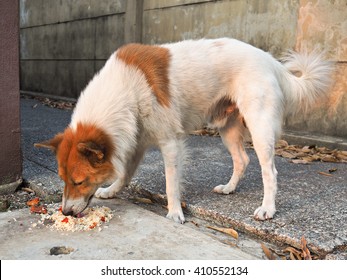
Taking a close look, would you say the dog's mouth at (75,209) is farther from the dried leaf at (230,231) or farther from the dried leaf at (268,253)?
the dried leaf at (268,253)

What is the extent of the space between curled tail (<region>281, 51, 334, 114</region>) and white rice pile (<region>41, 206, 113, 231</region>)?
1796 millimetres

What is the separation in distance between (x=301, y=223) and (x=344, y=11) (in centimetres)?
323

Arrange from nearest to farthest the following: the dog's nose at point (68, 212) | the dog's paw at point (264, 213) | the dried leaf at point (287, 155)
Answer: the dog's nose at point (68, 212) < the dog's paw at point (264, 213) < the dried leaf at point (287, 155)

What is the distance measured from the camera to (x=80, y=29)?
9.59 meters

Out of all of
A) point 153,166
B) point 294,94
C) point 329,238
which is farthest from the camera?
point 153,166

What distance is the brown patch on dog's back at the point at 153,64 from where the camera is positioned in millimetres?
3051

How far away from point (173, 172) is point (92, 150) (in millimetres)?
755

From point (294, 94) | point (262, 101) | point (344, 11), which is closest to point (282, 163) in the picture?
point (294, 94)

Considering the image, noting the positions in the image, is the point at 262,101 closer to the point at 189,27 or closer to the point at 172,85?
the point at 172,85

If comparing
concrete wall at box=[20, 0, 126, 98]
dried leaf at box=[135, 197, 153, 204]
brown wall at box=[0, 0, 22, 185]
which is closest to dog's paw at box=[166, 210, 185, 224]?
dried leaf at box=[135, 197, 153, 204]

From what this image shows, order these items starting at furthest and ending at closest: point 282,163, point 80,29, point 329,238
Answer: point 80,29 → point 282,163 → point 329,238

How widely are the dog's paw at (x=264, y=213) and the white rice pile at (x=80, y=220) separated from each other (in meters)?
1.04

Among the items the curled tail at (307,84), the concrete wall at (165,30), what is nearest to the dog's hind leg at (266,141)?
the curled tail at (307,84)

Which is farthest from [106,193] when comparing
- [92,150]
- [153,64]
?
[153,64]
